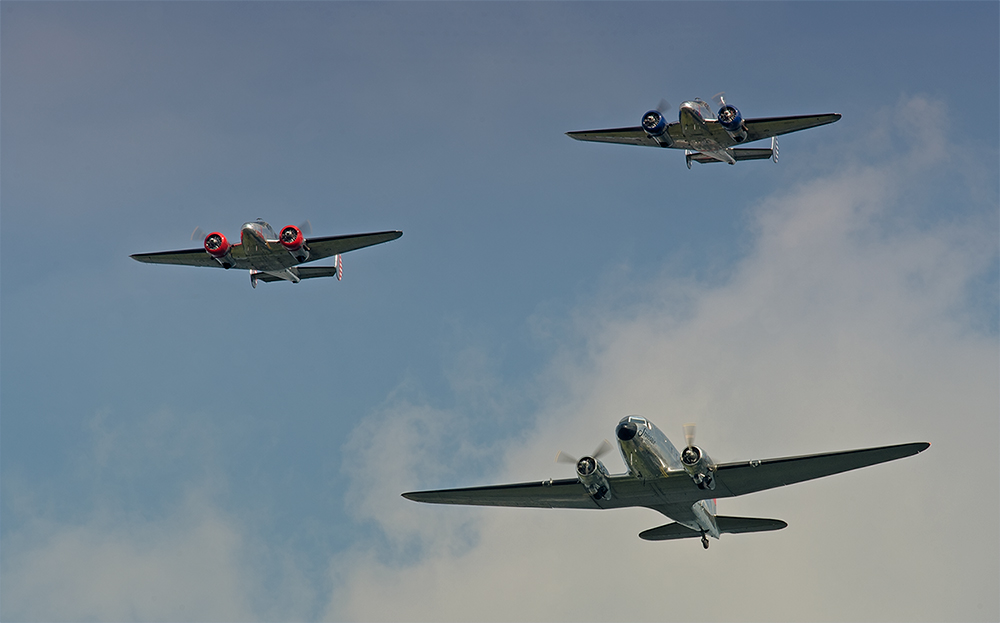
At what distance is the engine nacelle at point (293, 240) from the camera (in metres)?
50.1

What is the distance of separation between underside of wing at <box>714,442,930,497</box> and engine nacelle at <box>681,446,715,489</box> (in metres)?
0.53

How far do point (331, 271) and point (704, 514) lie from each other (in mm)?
25172

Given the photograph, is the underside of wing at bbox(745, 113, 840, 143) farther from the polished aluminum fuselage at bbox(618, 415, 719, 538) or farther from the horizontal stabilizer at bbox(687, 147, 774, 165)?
the polished aluminum fuselage at bbox(618, 415, 719, 538)

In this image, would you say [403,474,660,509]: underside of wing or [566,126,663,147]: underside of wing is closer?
[403,474,660,509]: underside of wing

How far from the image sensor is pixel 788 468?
39031 mm

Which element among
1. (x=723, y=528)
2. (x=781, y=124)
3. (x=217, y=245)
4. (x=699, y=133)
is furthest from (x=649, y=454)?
(x=217, y=245)

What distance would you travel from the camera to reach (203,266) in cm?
5466

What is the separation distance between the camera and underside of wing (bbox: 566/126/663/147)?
53.0m

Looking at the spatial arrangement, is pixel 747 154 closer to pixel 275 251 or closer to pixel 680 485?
pixel 680 485

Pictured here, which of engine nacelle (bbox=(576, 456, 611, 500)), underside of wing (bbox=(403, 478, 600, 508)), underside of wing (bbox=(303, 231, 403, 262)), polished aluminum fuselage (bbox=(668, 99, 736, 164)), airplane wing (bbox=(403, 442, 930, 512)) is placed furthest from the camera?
underside of wing (bbox=(303, 231, 403, 262))

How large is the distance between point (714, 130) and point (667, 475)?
20564 millimetres

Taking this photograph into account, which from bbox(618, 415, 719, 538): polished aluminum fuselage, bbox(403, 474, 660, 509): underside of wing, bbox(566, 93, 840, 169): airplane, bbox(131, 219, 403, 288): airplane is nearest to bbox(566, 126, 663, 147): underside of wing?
bbox(566, 93, 840, 169): airplane

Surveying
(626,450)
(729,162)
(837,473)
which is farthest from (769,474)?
(729,162)

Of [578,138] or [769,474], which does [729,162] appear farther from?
[769,474]
